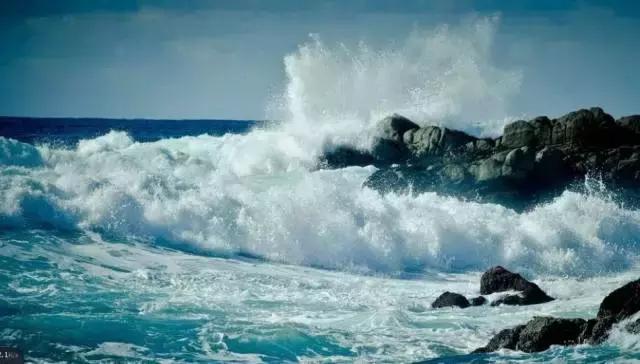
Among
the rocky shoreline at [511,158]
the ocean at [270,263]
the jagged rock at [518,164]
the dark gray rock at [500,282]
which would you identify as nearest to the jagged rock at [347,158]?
the rocky shoreline at [511,158]

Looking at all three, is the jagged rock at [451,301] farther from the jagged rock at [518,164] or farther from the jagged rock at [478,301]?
the jagged rock at [518,164]

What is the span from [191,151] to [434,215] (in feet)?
56.0

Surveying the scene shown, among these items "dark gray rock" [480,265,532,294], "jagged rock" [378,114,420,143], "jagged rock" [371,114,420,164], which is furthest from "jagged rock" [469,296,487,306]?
"jagged rock" [378,114,420,143]

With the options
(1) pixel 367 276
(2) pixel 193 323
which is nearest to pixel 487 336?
(2) pixel 193 323

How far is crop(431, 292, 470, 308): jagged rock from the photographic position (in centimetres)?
1223

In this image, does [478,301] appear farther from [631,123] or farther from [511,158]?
[631,123]

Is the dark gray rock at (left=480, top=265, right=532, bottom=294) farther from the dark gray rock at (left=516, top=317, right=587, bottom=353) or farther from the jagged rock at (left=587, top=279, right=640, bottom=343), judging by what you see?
the dark gray rock at (left=516, top=317, right=587, bottom=353)

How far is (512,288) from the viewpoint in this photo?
13.0m

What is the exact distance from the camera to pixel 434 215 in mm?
19297

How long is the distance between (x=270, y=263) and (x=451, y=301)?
5233mm

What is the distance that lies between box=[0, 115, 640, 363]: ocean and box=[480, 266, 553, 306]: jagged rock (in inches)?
12.9

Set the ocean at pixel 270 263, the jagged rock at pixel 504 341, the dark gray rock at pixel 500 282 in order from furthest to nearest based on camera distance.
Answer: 1. the dark gray rock at pixel 500 282
2. the ocean at pixel 270 263
3. the jagged rock at pixel 504 341

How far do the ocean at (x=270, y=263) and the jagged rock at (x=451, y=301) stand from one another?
196 millimetres

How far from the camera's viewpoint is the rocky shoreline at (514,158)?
22453mm
